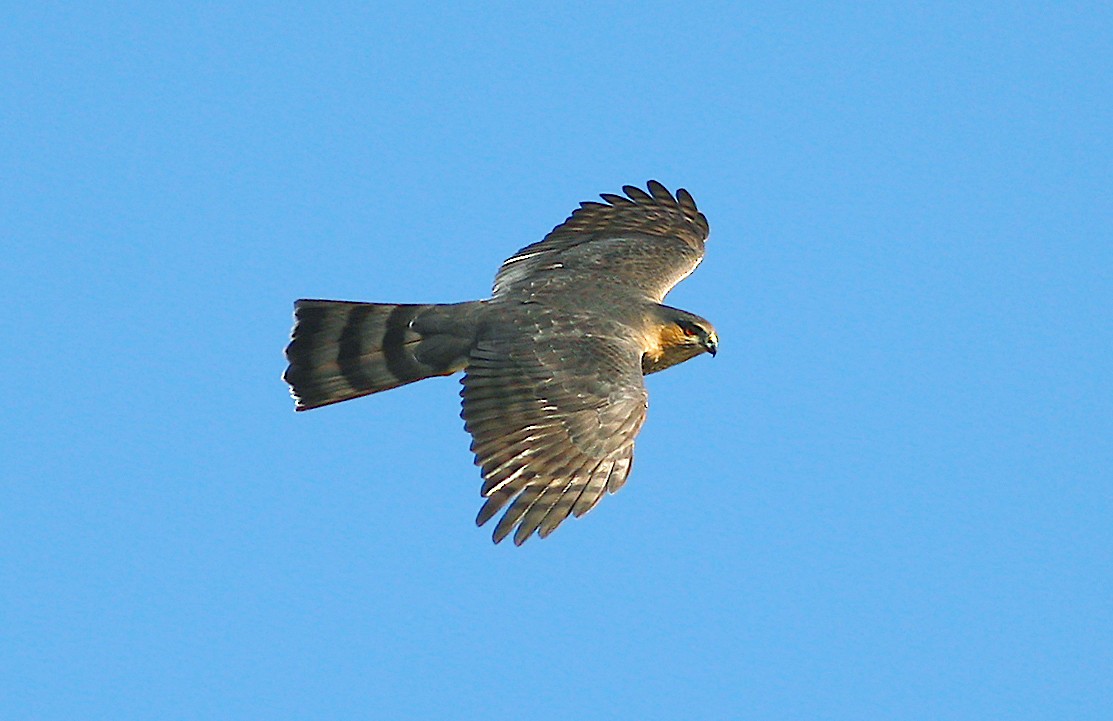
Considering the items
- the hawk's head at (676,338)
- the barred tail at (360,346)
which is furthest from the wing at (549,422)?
the hawk's head at (676,338)

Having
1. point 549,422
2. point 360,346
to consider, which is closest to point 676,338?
point 549,422

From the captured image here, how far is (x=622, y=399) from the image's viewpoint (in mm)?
10953

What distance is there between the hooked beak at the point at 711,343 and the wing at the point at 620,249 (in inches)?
32.6

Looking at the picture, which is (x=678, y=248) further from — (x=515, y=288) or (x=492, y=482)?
(x=492, y=482)

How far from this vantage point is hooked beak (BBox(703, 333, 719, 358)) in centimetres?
1241

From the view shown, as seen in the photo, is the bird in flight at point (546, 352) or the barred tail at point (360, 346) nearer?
the bird in flight at point (546, 352)

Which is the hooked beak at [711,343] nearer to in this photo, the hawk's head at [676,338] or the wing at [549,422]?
the hawk's head at [676,338]

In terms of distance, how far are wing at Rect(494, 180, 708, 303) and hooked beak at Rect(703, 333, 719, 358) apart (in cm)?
83

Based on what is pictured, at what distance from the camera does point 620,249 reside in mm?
13828

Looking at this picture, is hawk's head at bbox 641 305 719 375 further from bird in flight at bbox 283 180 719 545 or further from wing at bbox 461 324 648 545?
wing at bbox 461 324 648 545

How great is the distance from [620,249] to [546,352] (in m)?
2.66

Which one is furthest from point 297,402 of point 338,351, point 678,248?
point 678,248

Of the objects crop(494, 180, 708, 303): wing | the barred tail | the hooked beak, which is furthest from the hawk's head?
the barred tail

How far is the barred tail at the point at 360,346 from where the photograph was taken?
12.0 m
